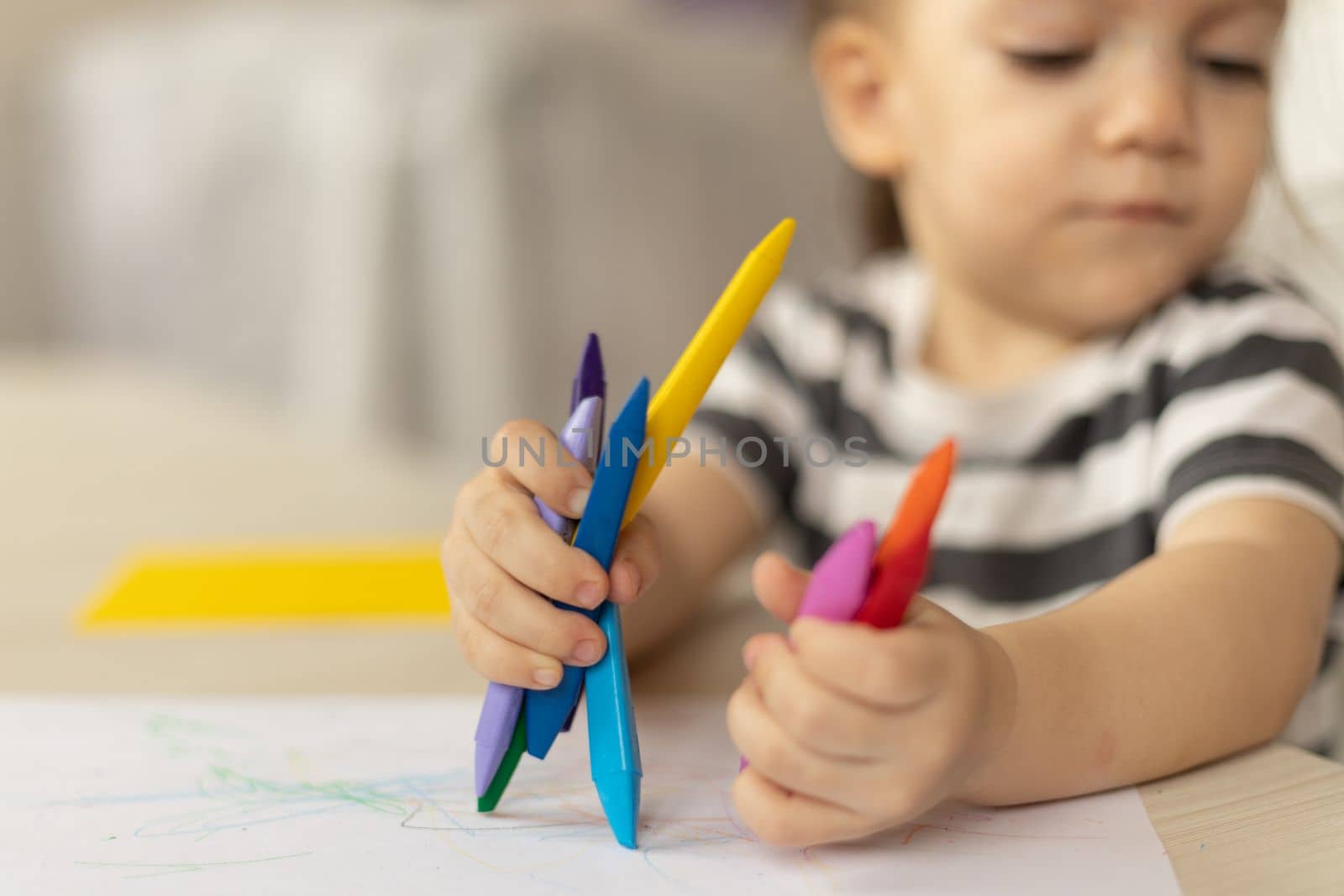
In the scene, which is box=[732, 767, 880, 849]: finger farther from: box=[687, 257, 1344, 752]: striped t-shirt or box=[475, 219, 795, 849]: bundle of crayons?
box=[687, 257, 1344, 752]: striped t-shirt

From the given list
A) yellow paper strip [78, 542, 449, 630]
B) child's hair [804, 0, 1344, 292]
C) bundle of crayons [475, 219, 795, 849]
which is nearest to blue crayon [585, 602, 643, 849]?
bundle of crayons [475, 219, 795, 849]

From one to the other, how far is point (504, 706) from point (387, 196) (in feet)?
4.12

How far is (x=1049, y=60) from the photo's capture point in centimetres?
56

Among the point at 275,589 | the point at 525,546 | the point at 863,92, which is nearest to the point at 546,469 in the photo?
the point at 525,546

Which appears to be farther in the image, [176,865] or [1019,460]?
[1019,460]

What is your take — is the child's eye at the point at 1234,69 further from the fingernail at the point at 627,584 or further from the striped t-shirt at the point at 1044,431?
the fingernail at the point at 627,584

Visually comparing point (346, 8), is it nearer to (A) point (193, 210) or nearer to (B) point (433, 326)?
(A) point (193, 210)

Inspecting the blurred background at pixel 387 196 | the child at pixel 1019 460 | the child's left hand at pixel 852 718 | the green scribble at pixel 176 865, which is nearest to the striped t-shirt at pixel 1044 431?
the child at pixel 1019 460

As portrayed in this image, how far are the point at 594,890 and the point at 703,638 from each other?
0.25 meters

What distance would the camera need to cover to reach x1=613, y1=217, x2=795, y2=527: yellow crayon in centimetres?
34

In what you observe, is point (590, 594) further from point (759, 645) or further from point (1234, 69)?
point (1234, 69)

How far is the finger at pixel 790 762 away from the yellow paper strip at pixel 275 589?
0.94 ft

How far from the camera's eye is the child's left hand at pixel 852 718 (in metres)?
0.29

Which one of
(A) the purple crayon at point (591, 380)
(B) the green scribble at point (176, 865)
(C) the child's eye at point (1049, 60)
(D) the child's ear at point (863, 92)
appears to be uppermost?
(C) the child's eye at point (1049, 60)
